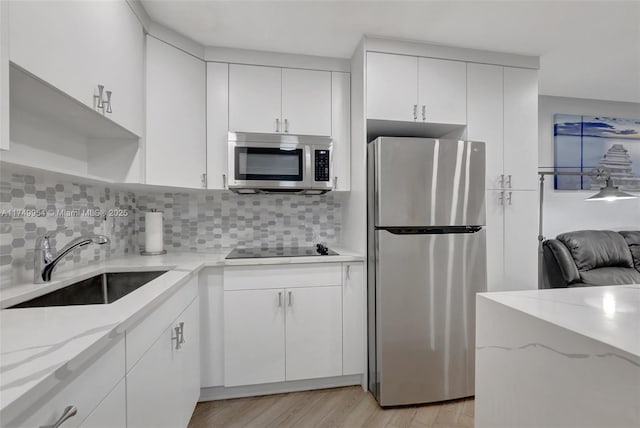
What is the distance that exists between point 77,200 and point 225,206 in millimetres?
995

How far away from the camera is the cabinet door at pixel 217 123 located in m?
2.13

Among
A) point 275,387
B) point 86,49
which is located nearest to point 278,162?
point 86,49

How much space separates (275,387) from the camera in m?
1.99

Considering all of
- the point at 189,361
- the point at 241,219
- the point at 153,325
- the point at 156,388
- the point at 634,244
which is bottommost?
the point at 189,361

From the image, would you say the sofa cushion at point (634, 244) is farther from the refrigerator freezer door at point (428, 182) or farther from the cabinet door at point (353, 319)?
the cabinet door at point (353, 319)

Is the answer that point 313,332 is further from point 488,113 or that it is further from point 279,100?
point 488,113

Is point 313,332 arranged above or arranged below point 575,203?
below

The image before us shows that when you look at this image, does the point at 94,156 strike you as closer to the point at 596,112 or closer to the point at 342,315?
the point at 342,315

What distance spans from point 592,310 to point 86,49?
1983mm

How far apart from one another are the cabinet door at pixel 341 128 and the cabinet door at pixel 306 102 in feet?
0.15

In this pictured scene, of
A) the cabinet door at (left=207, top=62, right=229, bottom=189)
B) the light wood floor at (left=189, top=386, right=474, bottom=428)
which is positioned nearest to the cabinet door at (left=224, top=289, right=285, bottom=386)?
the light wood floor at (left=189, top=386, right=474, bottom=428)

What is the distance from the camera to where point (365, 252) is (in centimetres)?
202

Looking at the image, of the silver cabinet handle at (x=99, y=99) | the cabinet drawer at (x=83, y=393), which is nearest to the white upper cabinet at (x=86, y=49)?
the silver cabinet handle at (x=99, y=99)

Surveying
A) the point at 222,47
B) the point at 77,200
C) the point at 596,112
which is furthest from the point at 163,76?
the point at 596,112
